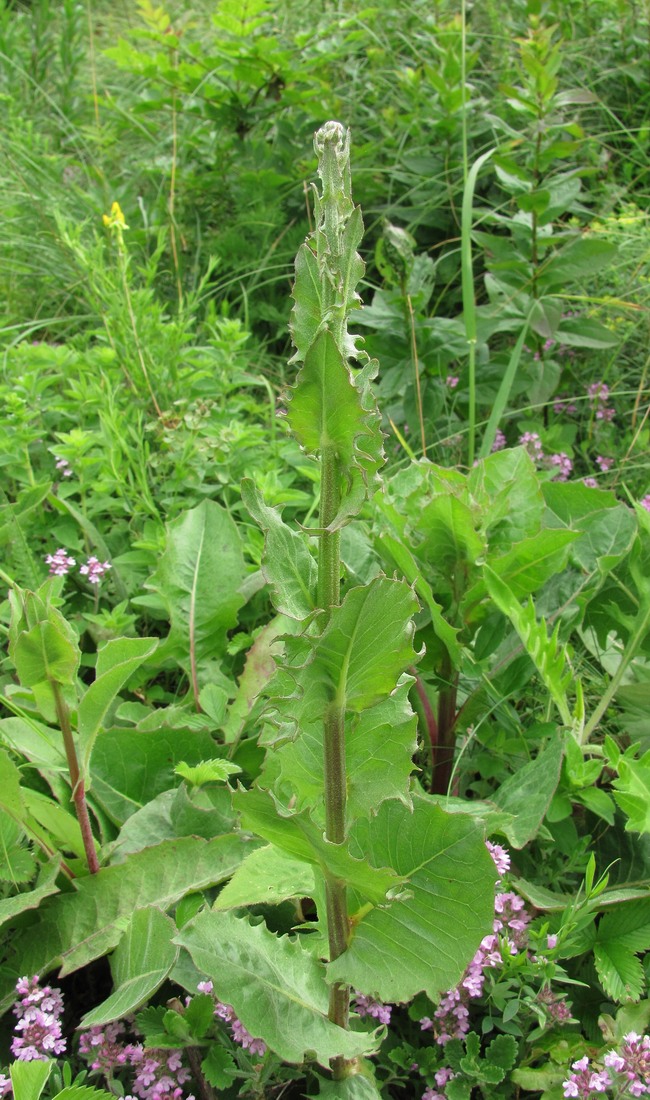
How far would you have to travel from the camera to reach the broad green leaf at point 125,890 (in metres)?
1.42

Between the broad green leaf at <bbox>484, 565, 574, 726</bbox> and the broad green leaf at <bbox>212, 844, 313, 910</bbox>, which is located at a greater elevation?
the broad green leaf at <bbox>484, 565, 574, 726</bbox>

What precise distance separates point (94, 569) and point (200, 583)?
0.84 ft

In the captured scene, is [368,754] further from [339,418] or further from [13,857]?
[13,857]

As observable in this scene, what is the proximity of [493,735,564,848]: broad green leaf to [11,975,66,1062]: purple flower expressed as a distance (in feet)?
2.29

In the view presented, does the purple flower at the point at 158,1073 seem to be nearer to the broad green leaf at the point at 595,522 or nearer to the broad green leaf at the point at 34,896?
the broad green leaf at the point at 34,896

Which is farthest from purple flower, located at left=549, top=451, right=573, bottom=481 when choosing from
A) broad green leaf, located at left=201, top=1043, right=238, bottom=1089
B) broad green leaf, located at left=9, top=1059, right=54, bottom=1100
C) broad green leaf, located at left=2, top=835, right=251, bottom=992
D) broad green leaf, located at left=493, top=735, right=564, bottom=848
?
broad green leaf, located at left=9, top=1059, right=54, bottom=1100

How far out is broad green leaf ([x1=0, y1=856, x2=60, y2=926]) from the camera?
1346 millimetres

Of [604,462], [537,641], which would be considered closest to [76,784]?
[537,641]

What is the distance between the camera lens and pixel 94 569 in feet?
6.67

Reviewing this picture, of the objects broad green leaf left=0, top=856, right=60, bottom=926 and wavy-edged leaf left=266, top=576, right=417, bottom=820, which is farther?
broad green leaf left=0, top=856, right=60, bottom=926

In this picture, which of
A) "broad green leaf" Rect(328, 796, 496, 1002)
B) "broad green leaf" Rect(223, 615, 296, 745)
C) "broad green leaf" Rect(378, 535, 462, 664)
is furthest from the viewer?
"broad green leaf" Rect(223, 615, 296, 745)

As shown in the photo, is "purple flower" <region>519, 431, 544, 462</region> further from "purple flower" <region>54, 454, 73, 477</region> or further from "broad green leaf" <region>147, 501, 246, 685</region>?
"purple flower" <region>54, 454, 73, 477</region>

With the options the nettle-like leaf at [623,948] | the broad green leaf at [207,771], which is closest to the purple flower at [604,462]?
the nettle-like leaf at [623,948]

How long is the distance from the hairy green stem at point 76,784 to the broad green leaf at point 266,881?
26cm
